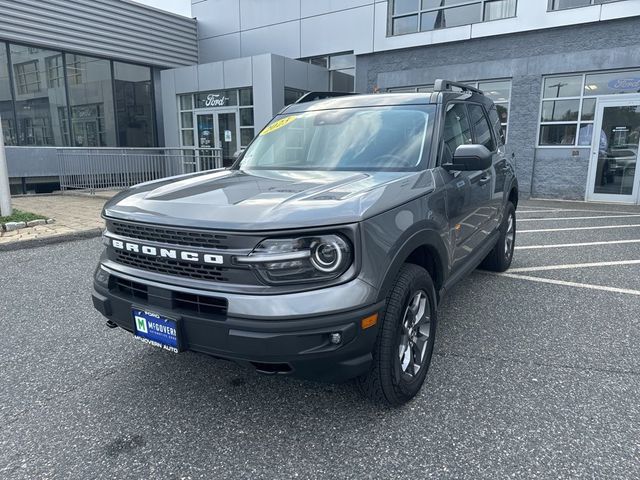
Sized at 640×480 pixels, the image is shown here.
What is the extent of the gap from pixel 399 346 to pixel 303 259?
823 mm

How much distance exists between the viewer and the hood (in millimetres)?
2295

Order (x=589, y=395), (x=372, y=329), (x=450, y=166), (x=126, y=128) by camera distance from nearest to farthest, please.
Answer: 1. (x=372, y=329)
2. (x=589, y=395)
3. (x=450, y=166)
4. (x=126, y=128)

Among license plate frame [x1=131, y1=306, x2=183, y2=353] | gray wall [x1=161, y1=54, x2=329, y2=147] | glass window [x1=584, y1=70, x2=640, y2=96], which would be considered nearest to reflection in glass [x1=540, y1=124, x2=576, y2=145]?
glass window [x1=584, y1=70, x2=640, y2=96]

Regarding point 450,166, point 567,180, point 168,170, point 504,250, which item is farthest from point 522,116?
point 450,166

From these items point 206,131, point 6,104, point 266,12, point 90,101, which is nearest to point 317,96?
point 6,104

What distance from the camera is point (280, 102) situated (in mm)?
14688

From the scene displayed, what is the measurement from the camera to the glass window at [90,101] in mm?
15127

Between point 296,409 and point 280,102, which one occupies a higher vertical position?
point 280,102

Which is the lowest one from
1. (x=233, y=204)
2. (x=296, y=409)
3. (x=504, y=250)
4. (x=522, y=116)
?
(x=296, y=409)

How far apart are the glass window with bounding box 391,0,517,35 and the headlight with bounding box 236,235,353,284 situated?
13.0 m

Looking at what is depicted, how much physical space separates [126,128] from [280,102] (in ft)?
20.0

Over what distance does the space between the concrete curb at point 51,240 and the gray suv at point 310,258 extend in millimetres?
4882

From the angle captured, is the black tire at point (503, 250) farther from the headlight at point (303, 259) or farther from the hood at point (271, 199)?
the headlight at point (303, 259)

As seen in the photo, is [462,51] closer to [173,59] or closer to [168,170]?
[168,170]
